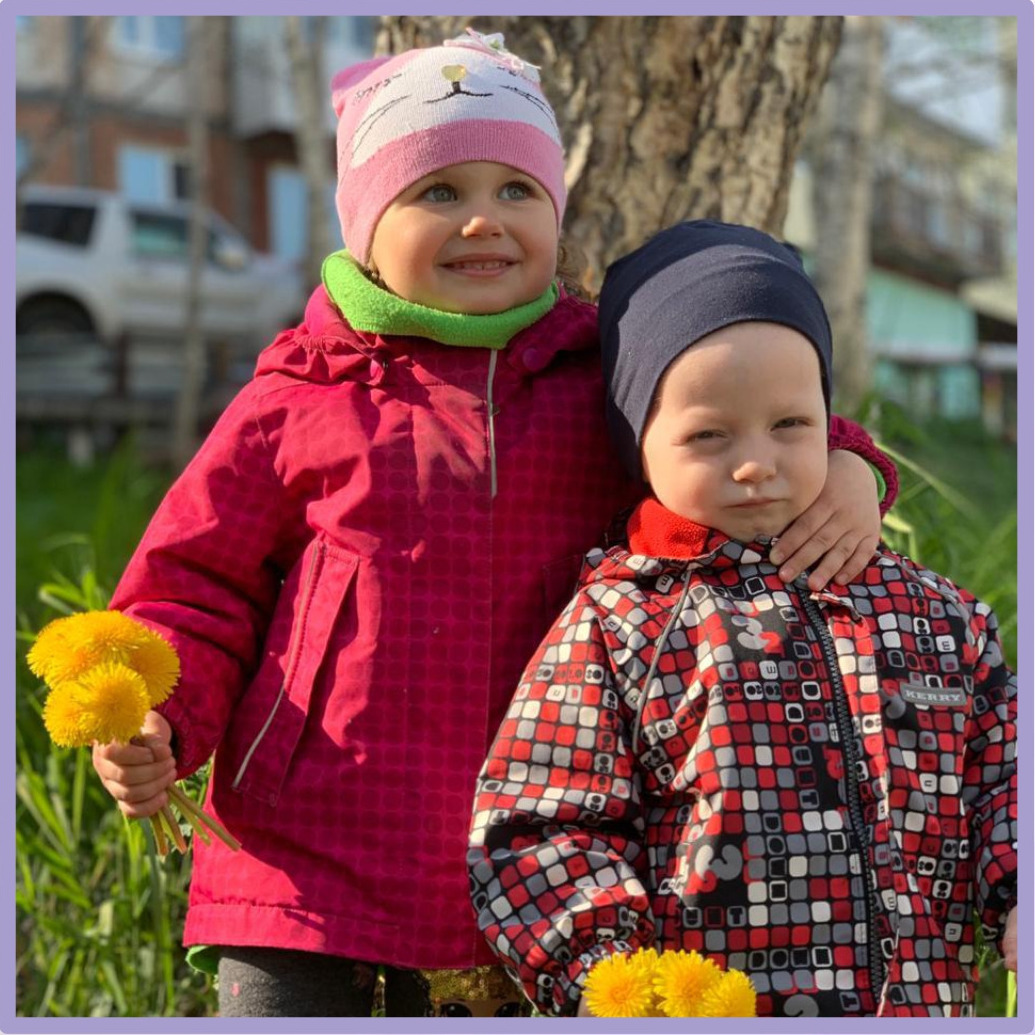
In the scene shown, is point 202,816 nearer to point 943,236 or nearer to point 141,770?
point 141,770

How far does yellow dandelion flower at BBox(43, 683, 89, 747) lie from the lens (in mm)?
1616

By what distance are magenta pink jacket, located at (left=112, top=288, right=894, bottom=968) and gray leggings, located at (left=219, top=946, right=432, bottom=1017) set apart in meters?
0.04

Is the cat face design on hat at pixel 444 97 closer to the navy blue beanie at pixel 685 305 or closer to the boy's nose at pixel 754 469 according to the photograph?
the navy blue beanie at pixel 685 305

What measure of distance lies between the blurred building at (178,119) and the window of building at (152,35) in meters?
0.01

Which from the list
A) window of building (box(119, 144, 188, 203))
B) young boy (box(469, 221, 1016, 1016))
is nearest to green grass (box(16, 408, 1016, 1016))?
young boy (box(469, 221, 1016, 1016))

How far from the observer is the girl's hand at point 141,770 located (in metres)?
1.75

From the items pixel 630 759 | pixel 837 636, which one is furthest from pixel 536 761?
pixel 837 636

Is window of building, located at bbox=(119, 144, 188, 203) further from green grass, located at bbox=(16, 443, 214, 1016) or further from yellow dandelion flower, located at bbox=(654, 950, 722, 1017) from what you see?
yellow dandelion flower, located at bbox=(654, 950, 722, 1017)

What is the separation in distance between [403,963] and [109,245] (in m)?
11.8

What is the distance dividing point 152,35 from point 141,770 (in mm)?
18788

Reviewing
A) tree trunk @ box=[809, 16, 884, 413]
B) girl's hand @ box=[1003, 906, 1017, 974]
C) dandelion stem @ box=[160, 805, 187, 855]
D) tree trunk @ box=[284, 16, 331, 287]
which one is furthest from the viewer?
tree trunk @ box=[809, 16, 884, 413]

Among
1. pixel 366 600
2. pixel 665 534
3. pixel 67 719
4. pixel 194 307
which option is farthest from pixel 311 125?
pixel 67 719

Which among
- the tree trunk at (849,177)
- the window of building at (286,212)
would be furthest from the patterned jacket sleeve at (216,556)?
the window of building at (286,212)

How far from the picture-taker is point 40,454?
34.7 ft
